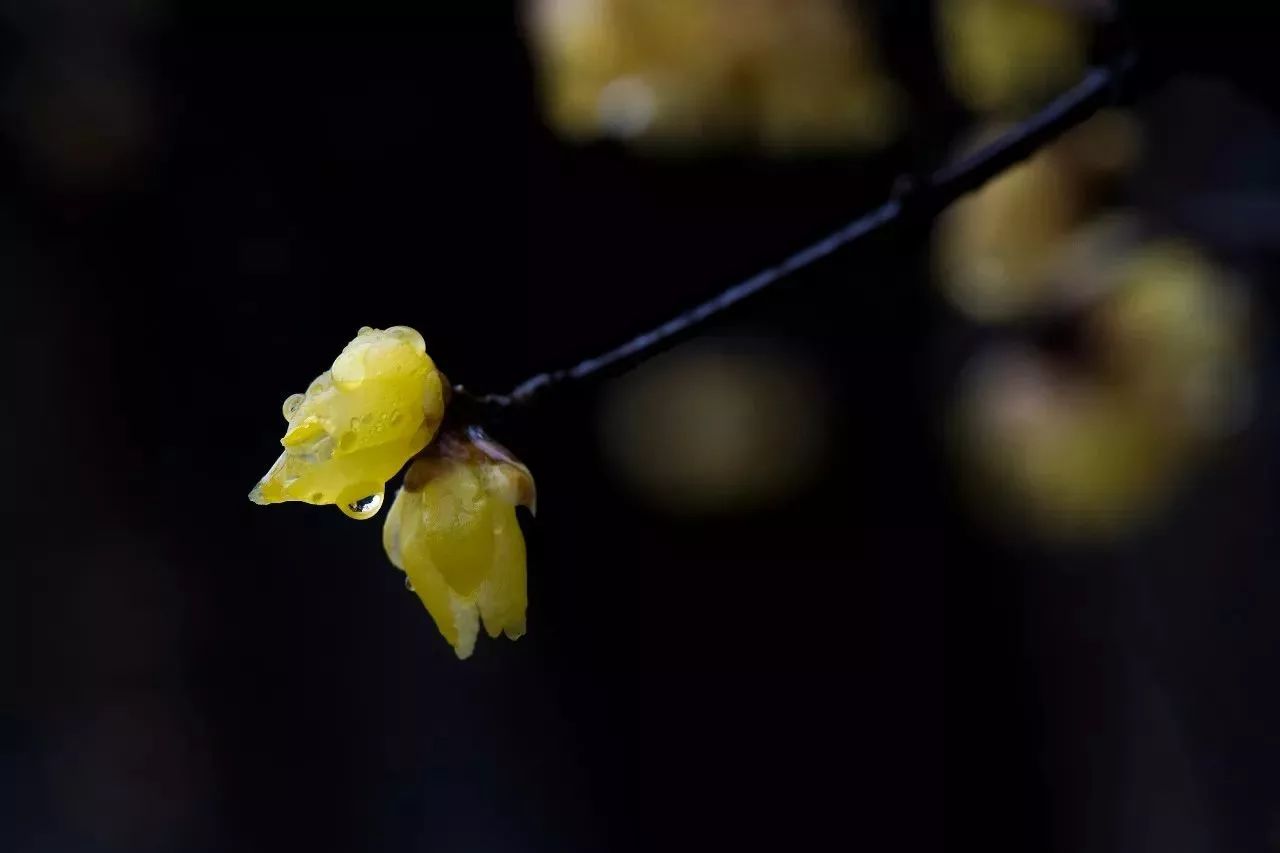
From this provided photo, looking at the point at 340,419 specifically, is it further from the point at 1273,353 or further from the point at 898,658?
the point at 898,658

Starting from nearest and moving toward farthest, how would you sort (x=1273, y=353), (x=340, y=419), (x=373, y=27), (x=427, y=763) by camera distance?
1. (x=340, y=419)
2. (x=1273, y=353)
3. (x=373, y=27)
4. (x=427, y=763)

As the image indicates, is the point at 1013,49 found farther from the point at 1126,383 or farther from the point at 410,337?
the point at 410,337

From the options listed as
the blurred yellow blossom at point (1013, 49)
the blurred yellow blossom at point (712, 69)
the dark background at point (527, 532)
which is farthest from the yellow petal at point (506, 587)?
the dark background at point (527, 532)

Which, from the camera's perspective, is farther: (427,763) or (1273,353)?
(427,763)

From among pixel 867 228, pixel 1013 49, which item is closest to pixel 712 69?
pixel 1013 49

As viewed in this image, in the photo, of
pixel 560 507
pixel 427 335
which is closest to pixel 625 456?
pixel 560 507

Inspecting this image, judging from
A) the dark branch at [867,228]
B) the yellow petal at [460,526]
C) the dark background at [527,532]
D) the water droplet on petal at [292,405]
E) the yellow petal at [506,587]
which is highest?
the water droplet on petal at [292,405]

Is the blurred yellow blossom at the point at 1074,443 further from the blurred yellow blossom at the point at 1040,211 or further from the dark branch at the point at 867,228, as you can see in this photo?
the dark branch at the point at 867,228
